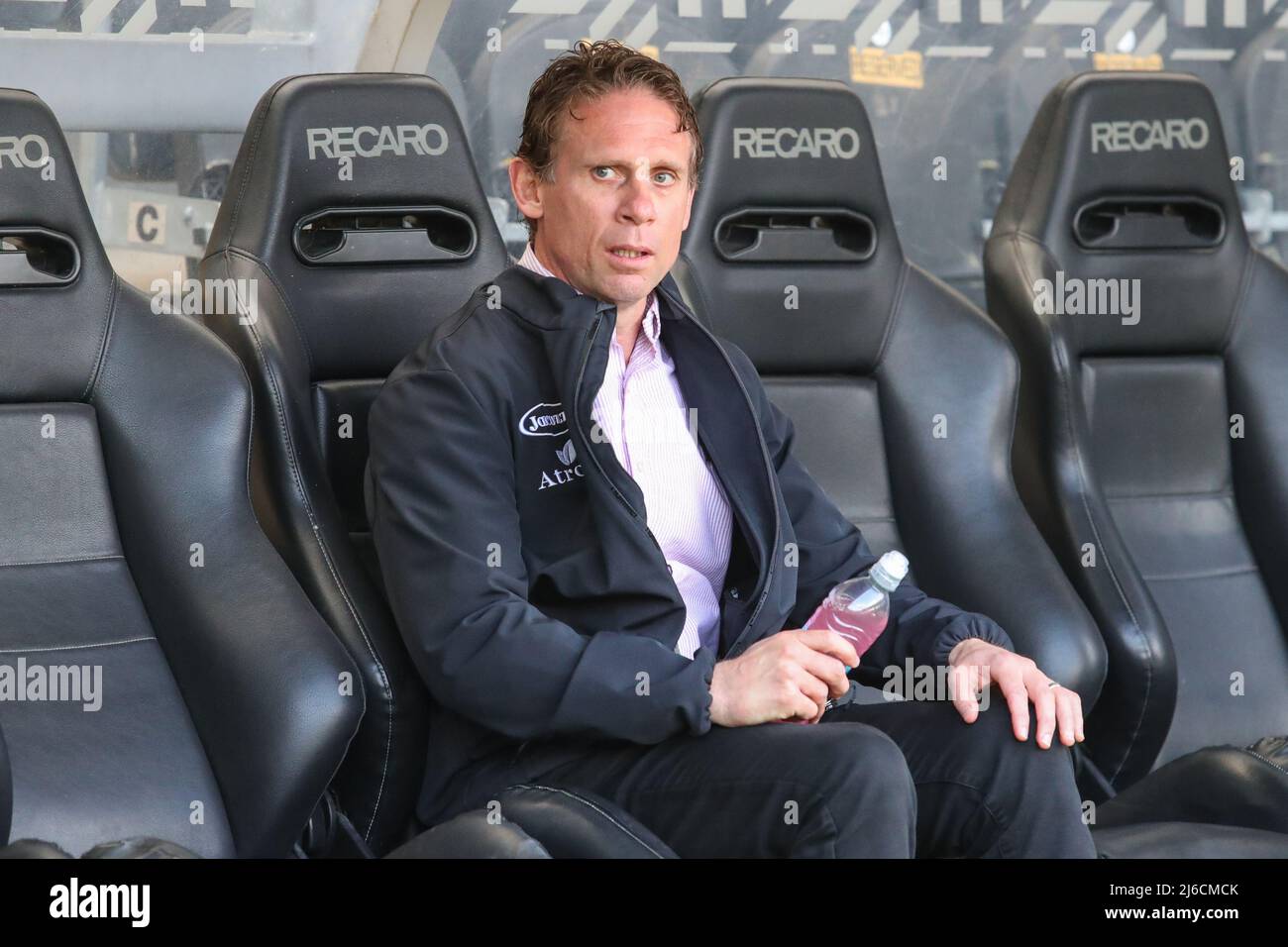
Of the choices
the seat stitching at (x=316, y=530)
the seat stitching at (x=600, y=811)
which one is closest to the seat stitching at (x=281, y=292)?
the seat stitching at (x=316, y=530)

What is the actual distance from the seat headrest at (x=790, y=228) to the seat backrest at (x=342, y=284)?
0.36 metres

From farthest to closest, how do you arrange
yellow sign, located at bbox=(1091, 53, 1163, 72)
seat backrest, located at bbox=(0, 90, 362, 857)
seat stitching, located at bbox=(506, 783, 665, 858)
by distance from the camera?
yellow sign, located at bbox=(1091, 53, 1163, 72) < seat backrest, located at bbox=(0, 90, 362, 857) < seat stitching, located at bbox=(506, 783, 665, 858)

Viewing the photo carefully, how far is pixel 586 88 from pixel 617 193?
12 cm

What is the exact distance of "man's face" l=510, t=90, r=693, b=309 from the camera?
5.58 ft

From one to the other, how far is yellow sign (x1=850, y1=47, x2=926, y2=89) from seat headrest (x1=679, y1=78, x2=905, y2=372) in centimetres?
95

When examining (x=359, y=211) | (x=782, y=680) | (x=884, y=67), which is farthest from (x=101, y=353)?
(x=884, y=67)

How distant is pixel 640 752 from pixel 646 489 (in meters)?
0.31

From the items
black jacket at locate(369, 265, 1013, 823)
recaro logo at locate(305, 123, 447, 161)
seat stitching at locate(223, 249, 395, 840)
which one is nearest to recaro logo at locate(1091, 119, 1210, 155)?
black jacket at locate(369, 265, 1013, 823)

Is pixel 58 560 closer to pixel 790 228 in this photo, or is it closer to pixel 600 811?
pixel 600 811

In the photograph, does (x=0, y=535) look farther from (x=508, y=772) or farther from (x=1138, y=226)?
(x=1138, y=226)

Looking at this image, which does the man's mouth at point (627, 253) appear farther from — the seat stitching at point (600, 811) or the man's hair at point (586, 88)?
the seat stitching at point (600, 811)

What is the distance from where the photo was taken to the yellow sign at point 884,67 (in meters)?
3.15

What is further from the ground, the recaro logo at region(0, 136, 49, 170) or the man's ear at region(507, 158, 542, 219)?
the recaro logo at region(0, 136, 49, 170)

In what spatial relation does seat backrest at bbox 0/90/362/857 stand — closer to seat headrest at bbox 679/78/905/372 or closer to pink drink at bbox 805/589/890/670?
pink drink at bbox 805/589/890/670
